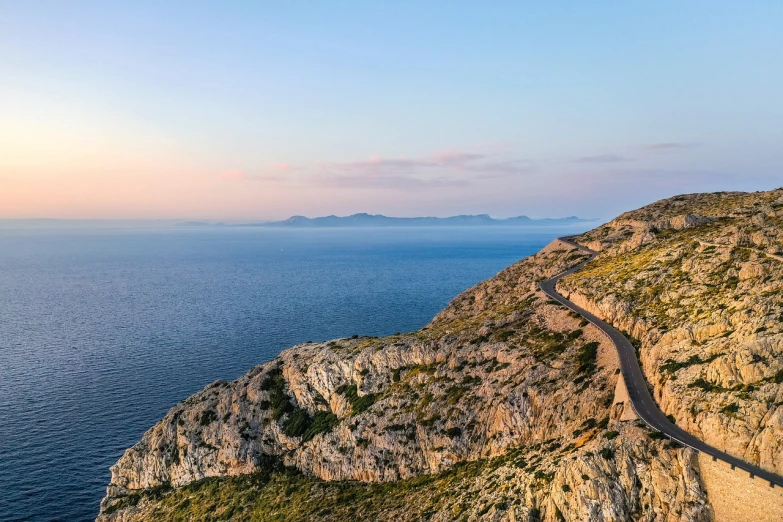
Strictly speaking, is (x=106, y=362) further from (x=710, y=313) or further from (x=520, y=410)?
(x=710, y=313)

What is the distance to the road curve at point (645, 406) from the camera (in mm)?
30703

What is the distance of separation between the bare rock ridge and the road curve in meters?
0.78

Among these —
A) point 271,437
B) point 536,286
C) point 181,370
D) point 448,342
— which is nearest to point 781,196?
point 536,286

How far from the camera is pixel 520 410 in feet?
168

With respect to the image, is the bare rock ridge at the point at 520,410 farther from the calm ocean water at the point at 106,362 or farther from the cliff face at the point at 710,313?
the calm ocean water at the point at 106,362

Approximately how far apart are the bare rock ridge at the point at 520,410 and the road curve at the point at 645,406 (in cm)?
78

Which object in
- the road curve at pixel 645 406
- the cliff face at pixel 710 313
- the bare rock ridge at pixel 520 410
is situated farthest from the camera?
the bare rock ridge at pixel 520 410

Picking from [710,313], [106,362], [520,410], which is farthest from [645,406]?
[106,362]

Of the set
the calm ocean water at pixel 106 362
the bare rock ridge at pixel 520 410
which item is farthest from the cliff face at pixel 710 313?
the calm ocean water at pixel 106 362

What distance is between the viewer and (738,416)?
109 feet

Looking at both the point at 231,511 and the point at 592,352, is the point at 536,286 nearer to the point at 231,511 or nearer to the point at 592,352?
the point at 592,352

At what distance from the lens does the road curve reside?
30.7 m

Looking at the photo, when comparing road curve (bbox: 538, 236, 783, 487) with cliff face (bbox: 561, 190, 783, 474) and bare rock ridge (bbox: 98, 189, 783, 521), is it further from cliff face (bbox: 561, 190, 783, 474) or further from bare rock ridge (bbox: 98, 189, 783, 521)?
bare rock ridge (bbox: 98, 189, 783, 521)

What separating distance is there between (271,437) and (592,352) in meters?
48.9
